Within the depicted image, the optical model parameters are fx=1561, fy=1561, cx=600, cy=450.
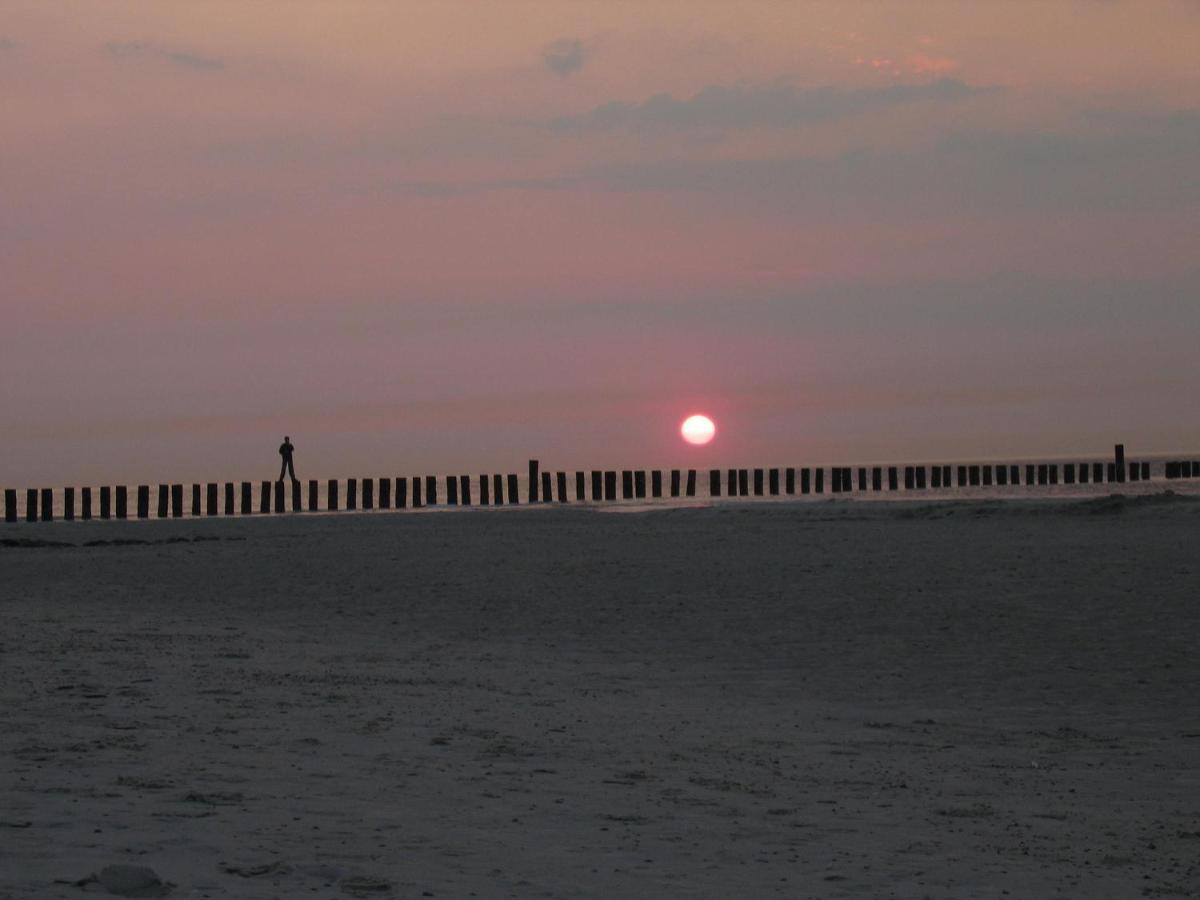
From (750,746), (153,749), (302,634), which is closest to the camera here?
(153,749)

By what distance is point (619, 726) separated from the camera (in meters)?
9.17

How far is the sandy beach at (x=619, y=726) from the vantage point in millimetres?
5961

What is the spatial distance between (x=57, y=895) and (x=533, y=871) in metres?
1.69

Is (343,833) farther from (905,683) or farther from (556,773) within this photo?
(905,683)

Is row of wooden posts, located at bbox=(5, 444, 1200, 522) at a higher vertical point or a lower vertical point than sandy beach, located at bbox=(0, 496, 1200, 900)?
higher

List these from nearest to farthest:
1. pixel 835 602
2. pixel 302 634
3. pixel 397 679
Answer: pixel 397 679
pixel 302 634
pixel 835 602

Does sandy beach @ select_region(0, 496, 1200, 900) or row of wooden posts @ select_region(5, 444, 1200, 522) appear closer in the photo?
sandy beach @ select_region(0, 496, 1200, 900)

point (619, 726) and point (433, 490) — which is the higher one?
point (433, 490)

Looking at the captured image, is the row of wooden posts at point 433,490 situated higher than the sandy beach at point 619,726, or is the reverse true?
the row of wooden posts at point 433,490

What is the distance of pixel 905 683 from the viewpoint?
1110 centimetres

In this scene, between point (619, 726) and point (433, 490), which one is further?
point (433, 490)

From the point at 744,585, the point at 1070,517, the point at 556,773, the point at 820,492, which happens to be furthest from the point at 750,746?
the point at 820,492

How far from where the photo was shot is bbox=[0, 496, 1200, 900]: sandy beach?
596 cm

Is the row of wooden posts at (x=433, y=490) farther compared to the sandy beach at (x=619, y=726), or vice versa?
the row of wooden posts at (x=433, y=490)
